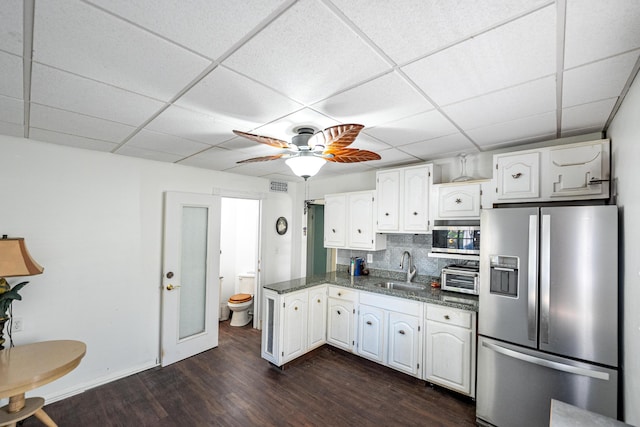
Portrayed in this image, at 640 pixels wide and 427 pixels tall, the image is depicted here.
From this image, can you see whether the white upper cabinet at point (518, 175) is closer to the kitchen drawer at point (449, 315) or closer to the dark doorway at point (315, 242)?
the kitchen drawer at point (449, 315)

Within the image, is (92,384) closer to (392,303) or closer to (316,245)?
(392,303)

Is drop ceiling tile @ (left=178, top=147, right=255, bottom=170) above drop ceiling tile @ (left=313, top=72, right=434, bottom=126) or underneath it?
underneath

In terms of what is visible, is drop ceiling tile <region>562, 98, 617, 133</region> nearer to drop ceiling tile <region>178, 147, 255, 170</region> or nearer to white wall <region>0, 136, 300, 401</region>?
drop ceiling tile <region>178, 147, 255, 170</region>

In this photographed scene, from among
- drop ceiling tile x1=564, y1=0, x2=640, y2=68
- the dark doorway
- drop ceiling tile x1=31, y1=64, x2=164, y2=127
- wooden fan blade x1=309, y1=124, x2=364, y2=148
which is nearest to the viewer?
drop ceiling tile x1=564, y1=0, x2=640, y2=68

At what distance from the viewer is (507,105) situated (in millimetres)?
1778

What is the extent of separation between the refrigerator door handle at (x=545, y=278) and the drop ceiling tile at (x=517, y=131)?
0.70 meters

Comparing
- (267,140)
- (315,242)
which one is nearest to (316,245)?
(315,242)

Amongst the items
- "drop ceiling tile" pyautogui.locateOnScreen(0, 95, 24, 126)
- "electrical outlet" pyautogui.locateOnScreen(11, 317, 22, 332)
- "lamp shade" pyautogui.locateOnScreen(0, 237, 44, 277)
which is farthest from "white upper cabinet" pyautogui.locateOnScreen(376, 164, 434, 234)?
"electrical outlet" pyautogui.locateOnScreen(11, 317, 22, 332)

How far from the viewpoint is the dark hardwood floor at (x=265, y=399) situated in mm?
2344

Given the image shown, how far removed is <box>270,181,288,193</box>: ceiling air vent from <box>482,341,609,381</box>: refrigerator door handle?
338 cm

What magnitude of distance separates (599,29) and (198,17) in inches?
60.7

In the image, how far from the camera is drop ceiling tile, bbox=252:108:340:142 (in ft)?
6.27

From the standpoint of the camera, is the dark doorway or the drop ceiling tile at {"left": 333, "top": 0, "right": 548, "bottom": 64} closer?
the drop ceiling tile at {"left": 333, "top": 0, "right": 548, "bottom": 64}

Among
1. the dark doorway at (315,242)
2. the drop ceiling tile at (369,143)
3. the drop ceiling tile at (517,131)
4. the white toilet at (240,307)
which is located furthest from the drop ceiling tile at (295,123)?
the white toilet at (240,307)
